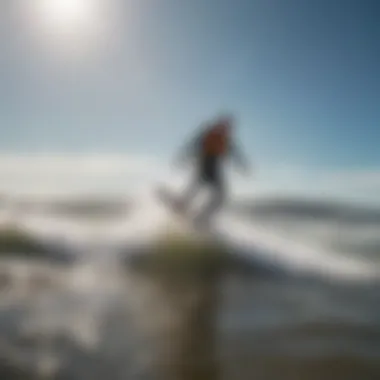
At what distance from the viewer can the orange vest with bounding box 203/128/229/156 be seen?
2.09 meters

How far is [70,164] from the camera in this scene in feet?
6.81

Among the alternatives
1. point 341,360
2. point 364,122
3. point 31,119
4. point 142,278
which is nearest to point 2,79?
point 31,119

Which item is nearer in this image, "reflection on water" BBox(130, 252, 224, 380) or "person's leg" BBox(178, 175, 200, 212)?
"reflection on water" BBox(130, 252, 224, 380)

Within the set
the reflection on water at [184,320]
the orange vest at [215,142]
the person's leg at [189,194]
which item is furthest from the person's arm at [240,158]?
the reflection on water at [184,320]

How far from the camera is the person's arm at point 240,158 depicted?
211cm

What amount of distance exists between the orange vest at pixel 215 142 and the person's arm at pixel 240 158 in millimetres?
28

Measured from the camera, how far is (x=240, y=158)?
2123 mm

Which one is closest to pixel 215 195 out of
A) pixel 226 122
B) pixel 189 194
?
pixel 189 194

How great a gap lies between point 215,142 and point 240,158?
0.35 ft

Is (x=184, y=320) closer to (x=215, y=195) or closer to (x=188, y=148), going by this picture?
(x=215, y=195)

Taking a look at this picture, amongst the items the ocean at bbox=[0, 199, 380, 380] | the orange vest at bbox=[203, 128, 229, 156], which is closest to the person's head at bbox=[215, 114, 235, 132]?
the orange vest at bbox=[203, 128, 229, 156]

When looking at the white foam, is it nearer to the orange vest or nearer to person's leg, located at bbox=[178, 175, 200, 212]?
person's leg, located at bbox=[178, 175, 200, 212]

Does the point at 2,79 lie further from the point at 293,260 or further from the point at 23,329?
the point at 293,260

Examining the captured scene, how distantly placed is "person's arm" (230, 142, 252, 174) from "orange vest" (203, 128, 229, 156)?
0.03 m
